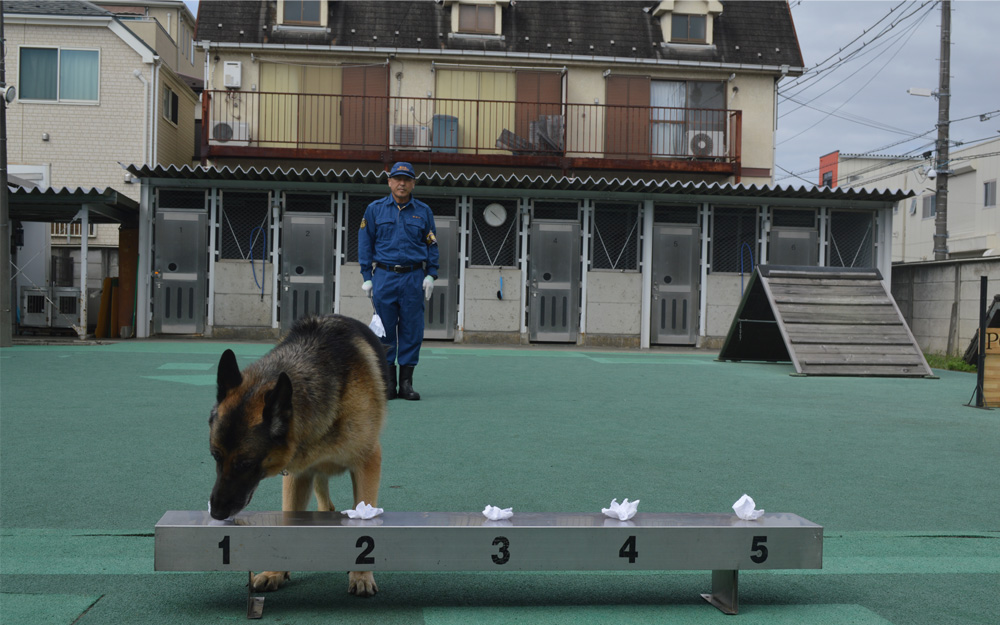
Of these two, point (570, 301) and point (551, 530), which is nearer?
point (551, 530)

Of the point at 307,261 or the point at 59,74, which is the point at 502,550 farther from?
the point at 59,74

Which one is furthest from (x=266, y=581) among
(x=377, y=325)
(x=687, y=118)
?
(x=687, y=118)

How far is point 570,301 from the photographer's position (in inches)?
739

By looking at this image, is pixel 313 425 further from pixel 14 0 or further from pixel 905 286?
pixel 14 0

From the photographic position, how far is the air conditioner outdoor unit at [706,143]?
2139 centimetres

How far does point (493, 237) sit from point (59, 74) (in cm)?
1323

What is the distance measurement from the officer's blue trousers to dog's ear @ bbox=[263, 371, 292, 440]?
5.49m

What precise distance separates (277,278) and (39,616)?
16087mm

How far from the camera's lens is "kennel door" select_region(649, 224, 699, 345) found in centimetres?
1892

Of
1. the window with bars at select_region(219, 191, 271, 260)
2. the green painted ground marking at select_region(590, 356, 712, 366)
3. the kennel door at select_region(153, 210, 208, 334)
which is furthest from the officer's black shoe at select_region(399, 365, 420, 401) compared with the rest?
the kennel door at select_region(153, 210, 208, 334)

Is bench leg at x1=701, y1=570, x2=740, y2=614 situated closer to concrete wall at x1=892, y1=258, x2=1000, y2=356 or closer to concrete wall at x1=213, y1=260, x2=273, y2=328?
concrete wall at x1=892, y1=258, x2=1000, y2=356

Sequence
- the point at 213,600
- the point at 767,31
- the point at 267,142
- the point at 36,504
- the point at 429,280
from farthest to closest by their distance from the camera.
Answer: the point at 767,31 < the point at 267,142 < the point at 429,280 < the point at 36,504 < the point at 213,600

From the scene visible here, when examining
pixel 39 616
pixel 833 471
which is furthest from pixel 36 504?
pixel 833 471

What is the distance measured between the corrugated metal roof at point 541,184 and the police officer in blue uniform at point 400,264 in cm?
931
